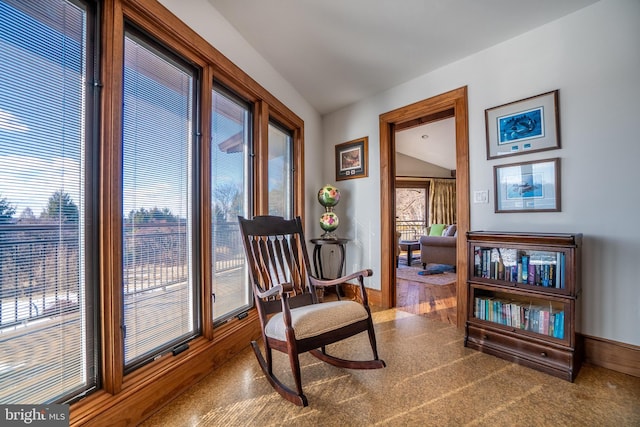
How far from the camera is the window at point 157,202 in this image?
1403 millimetres

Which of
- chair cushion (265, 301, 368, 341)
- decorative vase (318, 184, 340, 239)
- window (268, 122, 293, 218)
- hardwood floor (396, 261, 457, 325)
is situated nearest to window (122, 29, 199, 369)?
chair cushion (265, 301, 368, 341)

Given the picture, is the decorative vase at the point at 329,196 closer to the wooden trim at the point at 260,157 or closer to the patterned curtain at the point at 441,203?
the wooden trim at the point at 260,157

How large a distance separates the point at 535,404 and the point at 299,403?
4.26 ft

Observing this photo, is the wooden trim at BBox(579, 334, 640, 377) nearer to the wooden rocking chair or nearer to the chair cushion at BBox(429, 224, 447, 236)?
the wooden rocking chair

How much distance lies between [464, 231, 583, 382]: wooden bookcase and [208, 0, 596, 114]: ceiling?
1635mm

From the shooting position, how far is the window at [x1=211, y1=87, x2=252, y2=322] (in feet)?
6.56

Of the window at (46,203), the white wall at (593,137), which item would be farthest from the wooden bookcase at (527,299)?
A: the window at (46,203)

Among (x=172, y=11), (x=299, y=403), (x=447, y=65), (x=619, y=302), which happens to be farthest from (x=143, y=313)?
(x=447, y=65)

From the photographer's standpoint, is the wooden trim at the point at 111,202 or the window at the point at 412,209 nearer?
the wooden trim at the point at 111,202

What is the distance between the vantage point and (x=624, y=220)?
1.78 metres

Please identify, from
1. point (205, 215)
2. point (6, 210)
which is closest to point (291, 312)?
point (205, 215)

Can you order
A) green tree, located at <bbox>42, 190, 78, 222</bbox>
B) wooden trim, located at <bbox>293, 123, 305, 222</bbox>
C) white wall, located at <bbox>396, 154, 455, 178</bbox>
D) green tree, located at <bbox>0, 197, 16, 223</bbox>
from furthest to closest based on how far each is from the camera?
white wall, located at <bbox>396, 154, 455, 178</bbox>
wooden trim, located at <bbox>293, 123, 305, 222</bbox>
green tree, located at <bbox>42, 190, 78, 222</bbox>
green tree, located at <bbox>0, 197, 16, 223</bbox>

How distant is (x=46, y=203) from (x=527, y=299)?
2.93 meters

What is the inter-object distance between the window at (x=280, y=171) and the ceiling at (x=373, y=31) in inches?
24.0
